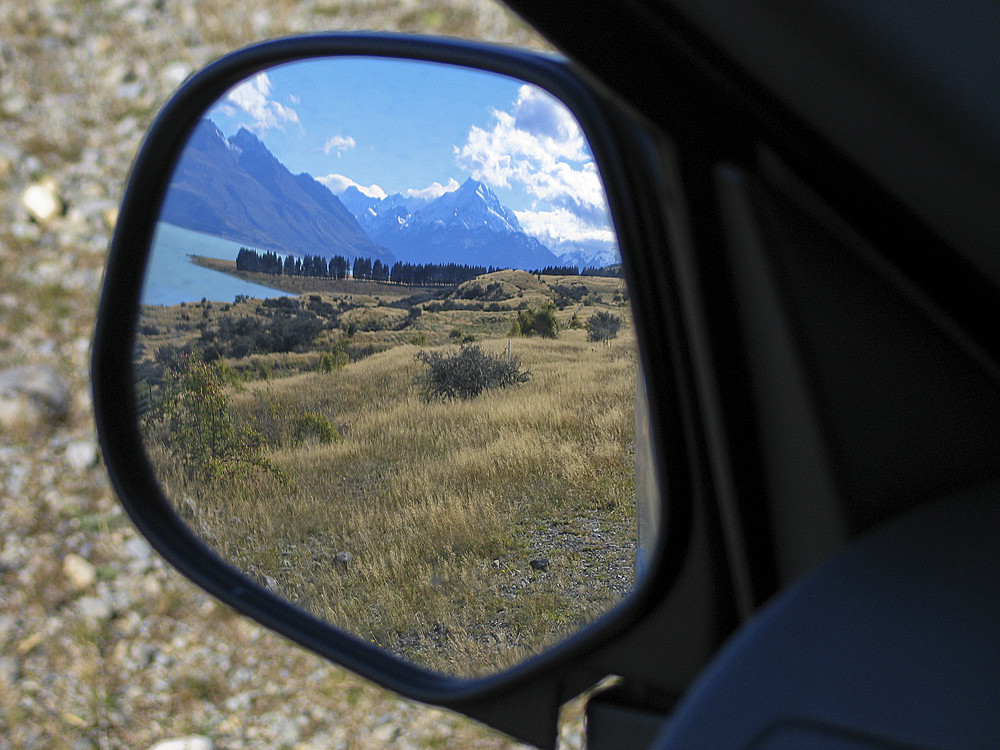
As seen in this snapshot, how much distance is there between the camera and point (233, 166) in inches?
58.6

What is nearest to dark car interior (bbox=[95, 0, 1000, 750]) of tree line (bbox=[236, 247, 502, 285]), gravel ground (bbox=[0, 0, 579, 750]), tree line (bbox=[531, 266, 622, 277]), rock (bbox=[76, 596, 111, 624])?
tree line (bbox=[531, 266, 622, 277])

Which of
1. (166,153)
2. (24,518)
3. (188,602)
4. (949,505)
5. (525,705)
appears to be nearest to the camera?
(949,505)

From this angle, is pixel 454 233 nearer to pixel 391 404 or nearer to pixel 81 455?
pixel 391 404

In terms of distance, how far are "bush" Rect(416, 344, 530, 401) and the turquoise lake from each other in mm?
389

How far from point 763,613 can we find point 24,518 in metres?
3.87

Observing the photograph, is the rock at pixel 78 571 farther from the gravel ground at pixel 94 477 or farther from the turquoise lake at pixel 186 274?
the turquoise lake at pixel 186 274

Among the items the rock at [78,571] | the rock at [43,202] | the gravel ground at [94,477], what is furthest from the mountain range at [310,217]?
the rock at [43,202]

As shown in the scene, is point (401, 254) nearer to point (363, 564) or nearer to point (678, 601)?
point (363, 564)

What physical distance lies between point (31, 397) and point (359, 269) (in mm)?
3409

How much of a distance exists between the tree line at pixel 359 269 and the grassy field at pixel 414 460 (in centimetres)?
2

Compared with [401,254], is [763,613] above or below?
below

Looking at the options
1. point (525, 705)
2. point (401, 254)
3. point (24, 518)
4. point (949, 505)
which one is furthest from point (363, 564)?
point (24, 518)

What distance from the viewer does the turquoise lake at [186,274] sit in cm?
133

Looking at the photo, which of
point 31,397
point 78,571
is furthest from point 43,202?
point 78,571
